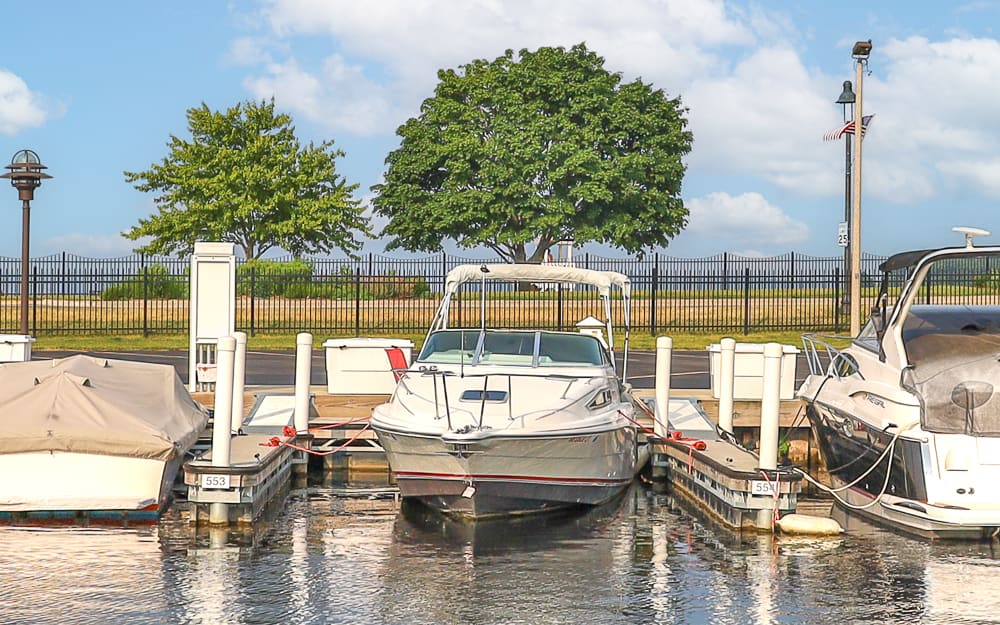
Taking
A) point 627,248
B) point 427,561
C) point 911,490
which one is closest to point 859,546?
point 911,490

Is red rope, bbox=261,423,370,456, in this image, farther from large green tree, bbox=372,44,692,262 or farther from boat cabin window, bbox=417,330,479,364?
large green tree, bbox=372,44,692,262

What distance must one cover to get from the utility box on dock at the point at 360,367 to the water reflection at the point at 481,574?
4.69 metres

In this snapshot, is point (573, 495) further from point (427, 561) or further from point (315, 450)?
point (315, 450)

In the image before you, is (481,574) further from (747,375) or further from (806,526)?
(747,375)

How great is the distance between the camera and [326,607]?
9828 millimetres

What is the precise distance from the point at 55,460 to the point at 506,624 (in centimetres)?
Result: 588

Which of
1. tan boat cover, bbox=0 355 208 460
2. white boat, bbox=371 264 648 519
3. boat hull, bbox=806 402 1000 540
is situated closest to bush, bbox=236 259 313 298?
tan boat cover, bbox=0 355 208 460

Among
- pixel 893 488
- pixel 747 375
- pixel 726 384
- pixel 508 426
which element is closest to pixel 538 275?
pixel 726 384

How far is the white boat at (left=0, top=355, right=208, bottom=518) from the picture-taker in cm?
1297

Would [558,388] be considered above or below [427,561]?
above

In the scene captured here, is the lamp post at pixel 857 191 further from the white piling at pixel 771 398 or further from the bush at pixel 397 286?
the bush at pixel 397 286

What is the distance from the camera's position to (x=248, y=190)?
172ft

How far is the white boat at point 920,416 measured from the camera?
12016 mm

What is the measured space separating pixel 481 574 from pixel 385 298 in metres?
29.4
